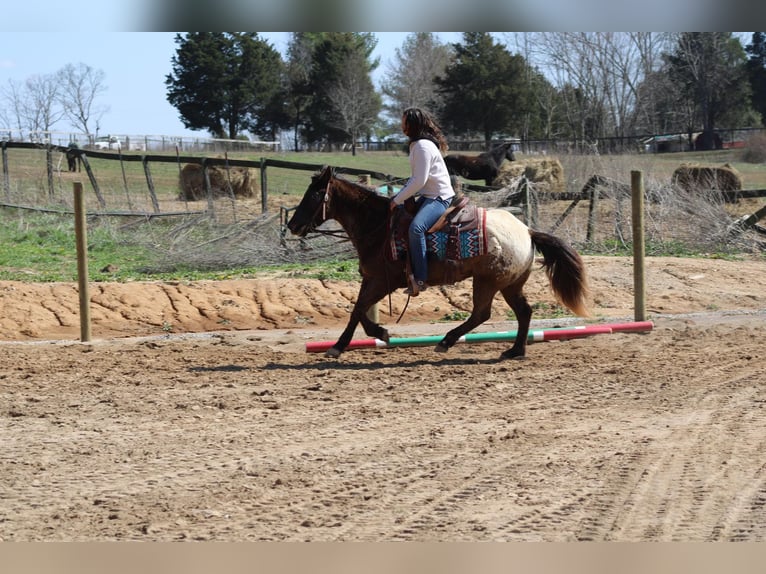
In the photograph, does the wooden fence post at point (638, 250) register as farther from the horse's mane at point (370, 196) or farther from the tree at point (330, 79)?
the tree at point (330, 79)

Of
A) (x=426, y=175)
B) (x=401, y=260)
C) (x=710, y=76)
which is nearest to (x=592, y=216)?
(x=401, y=260)

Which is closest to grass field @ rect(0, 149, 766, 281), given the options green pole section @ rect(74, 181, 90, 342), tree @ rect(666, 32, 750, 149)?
green pole section @ rect(74, 181, 90, 342)

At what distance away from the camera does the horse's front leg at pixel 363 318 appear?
30.6 feet

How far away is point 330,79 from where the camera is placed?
50.5m

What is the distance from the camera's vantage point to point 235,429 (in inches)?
265

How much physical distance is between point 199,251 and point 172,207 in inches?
303

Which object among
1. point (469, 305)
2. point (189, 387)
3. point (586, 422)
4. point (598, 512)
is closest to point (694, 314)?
point (469, 305)

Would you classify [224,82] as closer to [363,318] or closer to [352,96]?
[352,96]

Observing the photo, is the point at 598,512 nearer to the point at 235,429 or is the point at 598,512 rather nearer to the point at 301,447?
the point at 301,447

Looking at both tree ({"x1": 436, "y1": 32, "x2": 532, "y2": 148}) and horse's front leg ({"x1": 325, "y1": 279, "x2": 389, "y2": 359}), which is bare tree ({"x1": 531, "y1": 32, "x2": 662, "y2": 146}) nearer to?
tree ({"x1": 436, "y1": 32, "x2": 532, "y2": 148})

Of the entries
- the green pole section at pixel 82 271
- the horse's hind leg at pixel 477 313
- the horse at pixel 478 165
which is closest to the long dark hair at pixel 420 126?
the horse's hind leg at pixel 477 313

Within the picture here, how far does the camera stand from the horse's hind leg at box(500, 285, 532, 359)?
377 inches

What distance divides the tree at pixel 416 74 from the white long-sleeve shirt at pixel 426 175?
39664 millimetres

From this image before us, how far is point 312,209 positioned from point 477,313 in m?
2.01
